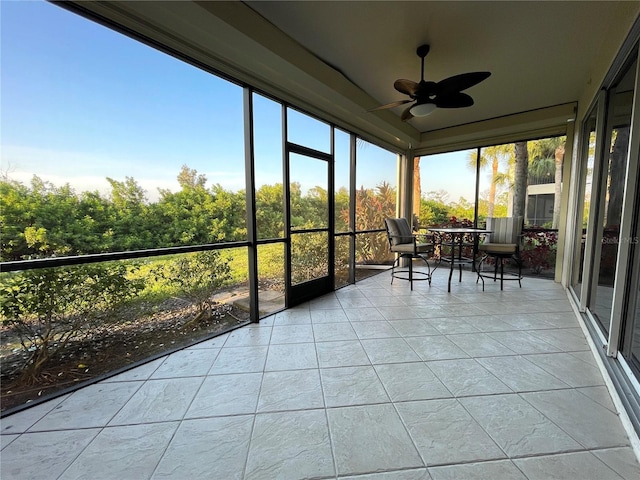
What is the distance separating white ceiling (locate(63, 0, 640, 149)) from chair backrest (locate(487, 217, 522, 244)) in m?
1.70

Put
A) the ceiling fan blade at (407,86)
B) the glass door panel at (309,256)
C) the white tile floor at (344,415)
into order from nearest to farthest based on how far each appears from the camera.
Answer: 1. the white tile floor at (344,415)
2. the ceiling fan blade at (407,86)
3. the glass door panel at (309,256)

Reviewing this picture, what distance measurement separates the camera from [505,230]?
4.01 meters

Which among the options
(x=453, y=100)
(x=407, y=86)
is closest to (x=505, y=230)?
(x=453, y=100)

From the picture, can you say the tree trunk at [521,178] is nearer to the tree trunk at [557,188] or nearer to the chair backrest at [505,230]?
the tree trunk at [557,188]

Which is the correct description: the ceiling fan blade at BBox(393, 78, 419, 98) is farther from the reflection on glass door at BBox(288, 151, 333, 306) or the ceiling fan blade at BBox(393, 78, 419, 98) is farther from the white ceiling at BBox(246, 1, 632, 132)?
the reflection on glass door at BBox(288, 151, 333, 306)

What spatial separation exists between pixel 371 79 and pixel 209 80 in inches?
71.6

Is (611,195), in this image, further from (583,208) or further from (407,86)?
(407,86)

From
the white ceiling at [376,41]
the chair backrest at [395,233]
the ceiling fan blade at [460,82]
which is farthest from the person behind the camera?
the chair backrest at [395,233]

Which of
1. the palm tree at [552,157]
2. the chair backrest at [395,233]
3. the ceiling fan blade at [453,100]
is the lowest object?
the chair backrest at [395,233]

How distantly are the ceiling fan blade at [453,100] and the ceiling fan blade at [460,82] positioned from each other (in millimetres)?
83

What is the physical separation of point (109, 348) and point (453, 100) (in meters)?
3.82

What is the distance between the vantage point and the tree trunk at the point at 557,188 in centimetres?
425

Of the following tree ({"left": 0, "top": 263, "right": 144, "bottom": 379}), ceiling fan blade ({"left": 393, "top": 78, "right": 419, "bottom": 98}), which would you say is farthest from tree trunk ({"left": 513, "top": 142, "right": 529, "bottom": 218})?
tree ({"left": 0, "top": 263, "right": 144, "bottom": 379})

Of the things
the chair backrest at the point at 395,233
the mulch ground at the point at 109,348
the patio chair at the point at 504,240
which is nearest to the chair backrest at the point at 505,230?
the patio chair at the point at 504,240
